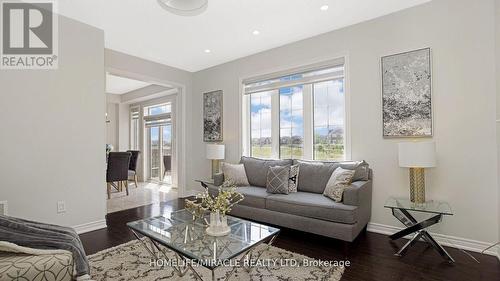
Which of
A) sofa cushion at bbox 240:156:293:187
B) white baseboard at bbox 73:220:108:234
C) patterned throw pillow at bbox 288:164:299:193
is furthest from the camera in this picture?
sofa cushion at bbox 240:156:293:187

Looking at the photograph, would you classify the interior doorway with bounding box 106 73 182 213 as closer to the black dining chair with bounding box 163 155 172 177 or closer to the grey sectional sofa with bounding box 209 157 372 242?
the black dining chair with bounding box 163 155 172 177

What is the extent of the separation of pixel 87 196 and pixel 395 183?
3.93 m

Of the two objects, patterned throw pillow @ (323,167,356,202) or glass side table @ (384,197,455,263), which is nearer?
glass side table @ (384,197,455,263)

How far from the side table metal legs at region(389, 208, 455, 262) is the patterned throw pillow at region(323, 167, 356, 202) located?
23.4 inches

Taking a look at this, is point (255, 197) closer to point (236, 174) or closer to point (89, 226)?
point (236, 174)

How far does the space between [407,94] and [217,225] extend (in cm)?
259

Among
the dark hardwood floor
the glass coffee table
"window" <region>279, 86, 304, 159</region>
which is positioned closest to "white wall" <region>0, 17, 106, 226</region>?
the dark hardwood floor

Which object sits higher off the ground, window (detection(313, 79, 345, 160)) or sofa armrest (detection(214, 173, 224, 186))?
window (detection(313, 79, 345, 160))

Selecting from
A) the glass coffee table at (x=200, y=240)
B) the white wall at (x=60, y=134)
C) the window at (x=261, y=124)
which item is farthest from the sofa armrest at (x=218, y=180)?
the white wall at (x=60, y=134)

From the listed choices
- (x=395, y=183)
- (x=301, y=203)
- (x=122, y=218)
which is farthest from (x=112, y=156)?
(x=395, y=183)

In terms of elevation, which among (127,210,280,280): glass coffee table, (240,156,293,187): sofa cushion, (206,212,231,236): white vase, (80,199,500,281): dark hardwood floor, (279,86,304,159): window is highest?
(279,86,304,159): window

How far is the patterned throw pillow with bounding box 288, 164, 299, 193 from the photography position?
3290 mm

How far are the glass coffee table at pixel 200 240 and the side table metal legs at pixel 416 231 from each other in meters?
1.47

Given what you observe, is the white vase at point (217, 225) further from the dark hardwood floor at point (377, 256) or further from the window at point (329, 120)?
the window at point (329, 120)
